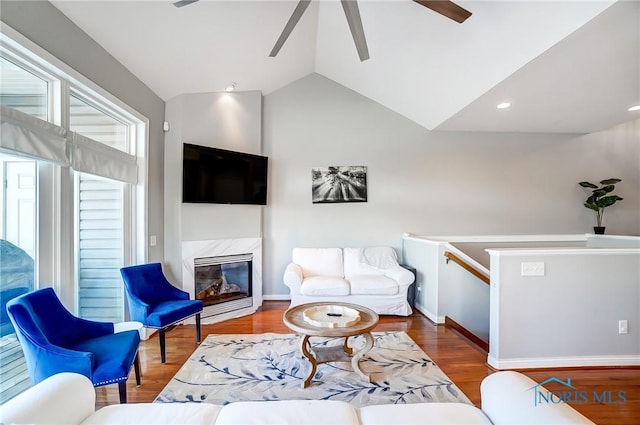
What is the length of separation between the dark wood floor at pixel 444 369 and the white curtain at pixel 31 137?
1804 millimetres

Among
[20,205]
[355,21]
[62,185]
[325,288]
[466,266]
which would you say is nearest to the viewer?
[20,205]

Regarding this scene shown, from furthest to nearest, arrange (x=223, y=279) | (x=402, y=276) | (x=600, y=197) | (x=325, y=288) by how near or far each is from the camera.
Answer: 1. (x=600, y=197)
2. (x=223, y=279)
3. (x=402, y=276)
4. (x=325, y=288)

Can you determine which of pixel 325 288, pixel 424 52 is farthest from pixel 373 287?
pixel 424 52

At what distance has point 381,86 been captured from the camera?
4.27m

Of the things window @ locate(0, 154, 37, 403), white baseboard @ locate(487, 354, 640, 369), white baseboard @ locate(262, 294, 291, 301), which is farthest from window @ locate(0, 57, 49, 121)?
white baseboard @ locate(487, 354, 640, 369)

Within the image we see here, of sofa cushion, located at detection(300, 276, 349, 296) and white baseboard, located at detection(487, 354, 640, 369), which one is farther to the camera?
sofa cushion, located at detection(300, 276, 349, 296)

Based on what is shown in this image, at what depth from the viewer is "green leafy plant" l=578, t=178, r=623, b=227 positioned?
4605 mm

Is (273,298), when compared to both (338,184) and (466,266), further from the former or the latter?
(466,266)

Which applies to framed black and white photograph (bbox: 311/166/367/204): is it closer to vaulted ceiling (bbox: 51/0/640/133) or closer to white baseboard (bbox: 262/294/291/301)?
vaulted ceiling (bbox: 51/0/640/133)

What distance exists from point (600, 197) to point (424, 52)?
4182 mm

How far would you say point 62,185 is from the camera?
2.21 metres

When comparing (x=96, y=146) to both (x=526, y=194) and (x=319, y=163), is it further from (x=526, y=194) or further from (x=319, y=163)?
(x=526, y=194)

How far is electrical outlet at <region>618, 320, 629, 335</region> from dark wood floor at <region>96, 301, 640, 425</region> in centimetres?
33

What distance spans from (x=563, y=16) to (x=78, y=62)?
3.77 metres
